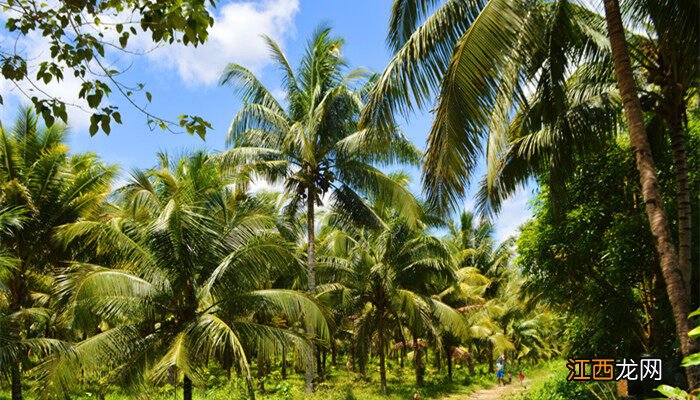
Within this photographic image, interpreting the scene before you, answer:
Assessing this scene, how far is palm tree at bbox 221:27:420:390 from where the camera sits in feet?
48.4

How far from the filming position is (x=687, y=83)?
24.7 ft

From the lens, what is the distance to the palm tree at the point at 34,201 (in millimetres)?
10430

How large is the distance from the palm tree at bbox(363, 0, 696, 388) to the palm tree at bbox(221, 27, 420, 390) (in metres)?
7.83

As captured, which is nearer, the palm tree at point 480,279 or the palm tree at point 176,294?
the palm tree at point 176,294

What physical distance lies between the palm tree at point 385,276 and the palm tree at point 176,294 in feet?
21.0

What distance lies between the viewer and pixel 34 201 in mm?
11148

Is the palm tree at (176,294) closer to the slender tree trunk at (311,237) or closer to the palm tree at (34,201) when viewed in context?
the palm tree at (34,201)

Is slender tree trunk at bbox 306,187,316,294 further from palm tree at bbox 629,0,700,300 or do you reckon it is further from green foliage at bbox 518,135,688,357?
palm tree at bbox 629,0,700,300

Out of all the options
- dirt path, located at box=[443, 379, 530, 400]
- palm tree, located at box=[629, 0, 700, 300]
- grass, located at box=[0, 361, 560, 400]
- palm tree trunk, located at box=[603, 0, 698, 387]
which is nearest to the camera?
palm tree trunk, located at box=[603, 0, 698, 387]

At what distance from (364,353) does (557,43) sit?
46.0 ft

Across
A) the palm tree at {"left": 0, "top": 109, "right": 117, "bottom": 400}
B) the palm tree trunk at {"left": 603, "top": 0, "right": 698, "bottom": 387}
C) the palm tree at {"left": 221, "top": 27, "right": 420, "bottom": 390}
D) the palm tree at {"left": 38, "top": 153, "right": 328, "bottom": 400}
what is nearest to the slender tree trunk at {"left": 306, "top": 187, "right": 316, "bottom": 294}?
the palm tree at {"left": 221, "top": 27, "right": 420, "bottom": 390}

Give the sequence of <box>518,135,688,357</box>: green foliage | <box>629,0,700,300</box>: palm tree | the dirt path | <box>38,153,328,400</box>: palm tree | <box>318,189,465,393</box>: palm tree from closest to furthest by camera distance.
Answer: <box>629,0,700,300</box>: palm tree → <box>38,153,328,400</box>: palm tree → <box>518,135,688,357</box>: green foliage → <box>318,189,465,393</box>: palm tree → the dirt path

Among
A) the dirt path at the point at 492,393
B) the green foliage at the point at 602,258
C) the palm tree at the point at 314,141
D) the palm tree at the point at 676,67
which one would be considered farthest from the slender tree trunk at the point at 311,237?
the palm tree at the point at 676,67

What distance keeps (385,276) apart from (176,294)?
8.37 metres
